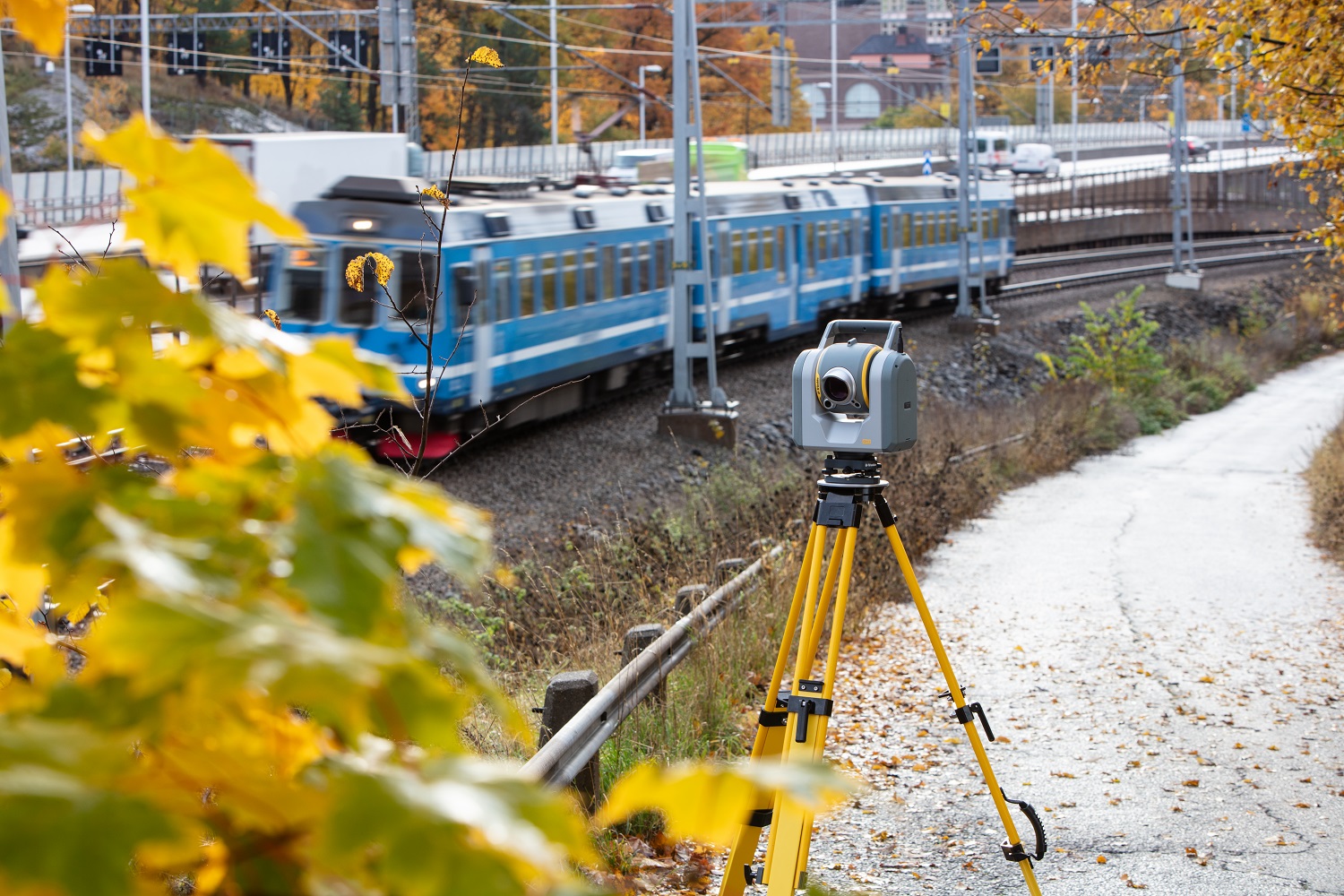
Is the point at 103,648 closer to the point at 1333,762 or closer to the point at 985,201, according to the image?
the point at 1333,762

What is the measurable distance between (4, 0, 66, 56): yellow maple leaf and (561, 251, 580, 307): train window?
51.8 feet

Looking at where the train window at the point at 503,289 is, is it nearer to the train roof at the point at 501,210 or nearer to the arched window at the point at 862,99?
the train roof at the point at 501,210

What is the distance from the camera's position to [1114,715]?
6816mm

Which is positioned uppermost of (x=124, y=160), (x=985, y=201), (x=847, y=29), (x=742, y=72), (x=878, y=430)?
(x=847, y=29)

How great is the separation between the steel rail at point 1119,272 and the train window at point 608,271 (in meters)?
17.0

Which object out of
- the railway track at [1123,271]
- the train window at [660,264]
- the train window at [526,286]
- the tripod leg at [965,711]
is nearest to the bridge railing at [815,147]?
the railway track at [1123,271]

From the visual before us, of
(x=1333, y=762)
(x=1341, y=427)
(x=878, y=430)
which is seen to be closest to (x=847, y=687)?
(x=1333, y=762)

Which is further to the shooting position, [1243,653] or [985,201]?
[985,201]

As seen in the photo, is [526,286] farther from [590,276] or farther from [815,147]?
[815,147]

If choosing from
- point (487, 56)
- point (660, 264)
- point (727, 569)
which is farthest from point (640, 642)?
point (660, 264)

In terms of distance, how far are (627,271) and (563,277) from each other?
1946 millimetres

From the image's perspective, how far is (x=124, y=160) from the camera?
97cm

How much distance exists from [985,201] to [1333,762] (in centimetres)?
2661

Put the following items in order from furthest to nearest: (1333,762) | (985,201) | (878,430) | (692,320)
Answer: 1. (985,201)
2. (692,320)
3. (1333,762)
4. (878,430)
